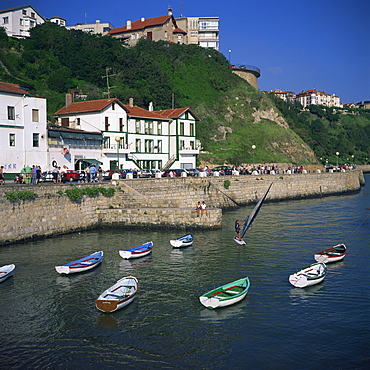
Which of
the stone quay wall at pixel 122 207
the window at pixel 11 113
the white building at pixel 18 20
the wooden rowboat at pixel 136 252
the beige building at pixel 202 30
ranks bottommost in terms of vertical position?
the wooden rowboat at pixel 136 252

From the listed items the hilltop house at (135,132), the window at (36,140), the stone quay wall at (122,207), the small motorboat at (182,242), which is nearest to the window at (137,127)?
the hilltop house at (135,132)

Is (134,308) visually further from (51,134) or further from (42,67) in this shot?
(42,67)

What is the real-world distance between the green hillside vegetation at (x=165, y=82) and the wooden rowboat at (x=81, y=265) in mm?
48888

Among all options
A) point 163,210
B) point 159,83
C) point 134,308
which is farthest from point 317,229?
point 159,83

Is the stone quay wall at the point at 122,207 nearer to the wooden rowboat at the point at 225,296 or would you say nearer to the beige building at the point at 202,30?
the wooden rowboat at the point at 225,296

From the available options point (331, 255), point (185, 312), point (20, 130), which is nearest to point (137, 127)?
point (20, 130)

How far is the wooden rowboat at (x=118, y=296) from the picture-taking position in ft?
74.0

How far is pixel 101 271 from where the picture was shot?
30000 millimetres

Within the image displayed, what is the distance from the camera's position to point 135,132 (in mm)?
68188

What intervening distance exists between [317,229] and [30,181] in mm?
28456

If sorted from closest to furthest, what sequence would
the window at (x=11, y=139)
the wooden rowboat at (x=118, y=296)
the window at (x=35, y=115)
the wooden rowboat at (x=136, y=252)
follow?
1. the wooden rowboat at (x=118, y=296)
2. the wooden rowboat at (x=136, y=252)
3. the window at (x=11, y=139)
4. the window at (x=35, y=115)

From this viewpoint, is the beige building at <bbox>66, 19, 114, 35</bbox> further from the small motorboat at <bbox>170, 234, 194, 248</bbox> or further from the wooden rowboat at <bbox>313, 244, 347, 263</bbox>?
the wooden rowboat at <bbox>313, 244, 347, 263</bbox>

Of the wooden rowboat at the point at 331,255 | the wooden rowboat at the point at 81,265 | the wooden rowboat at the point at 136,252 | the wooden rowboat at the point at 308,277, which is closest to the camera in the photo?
the wooden rowboat at the point at 308,277

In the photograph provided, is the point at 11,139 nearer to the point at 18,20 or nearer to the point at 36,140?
the point at 36,140
